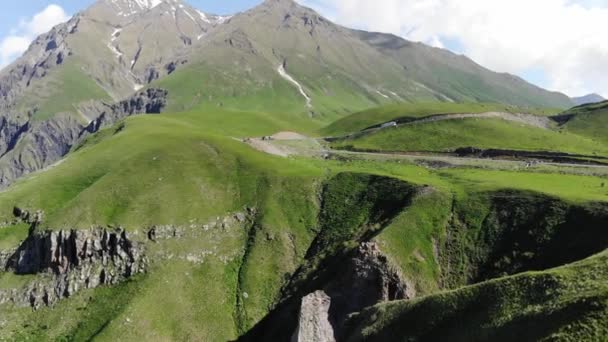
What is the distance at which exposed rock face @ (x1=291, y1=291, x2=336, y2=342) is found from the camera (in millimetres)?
47500

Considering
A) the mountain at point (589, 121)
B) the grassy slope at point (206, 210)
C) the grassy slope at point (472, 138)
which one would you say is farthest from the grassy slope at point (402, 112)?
the grassy slope at point (206, 210)

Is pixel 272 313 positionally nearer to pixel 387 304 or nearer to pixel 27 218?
pixel 387 304

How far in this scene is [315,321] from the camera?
49250 millimetres

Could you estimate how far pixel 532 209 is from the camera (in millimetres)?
58594

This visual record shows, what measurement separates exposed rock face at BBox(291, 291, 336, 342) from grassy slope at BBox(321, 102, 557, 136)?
4060 inches

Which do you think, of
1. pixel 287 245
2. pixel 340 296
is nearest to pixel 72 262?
pixel 287 245

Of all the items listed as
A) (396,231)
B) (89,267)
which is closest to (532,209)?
(396,231)

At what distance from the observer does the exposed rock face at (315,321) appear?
156ft

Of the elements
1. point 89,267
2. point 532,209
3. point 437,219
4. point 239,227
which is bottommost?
point 89,267

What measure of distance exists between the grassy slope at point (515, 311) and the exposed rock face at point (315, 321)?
29.5 feet

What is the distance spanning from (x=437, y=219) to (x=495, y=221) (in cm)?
740

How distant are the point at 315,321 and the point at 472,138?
272 ft

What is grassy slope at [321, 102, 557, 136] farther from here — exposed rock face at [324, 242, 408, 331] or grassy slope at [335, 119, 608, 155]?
exposed rock face at [324, 242, 408, 331]

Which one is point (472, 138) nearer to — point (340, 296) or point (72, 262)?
point (340, 296)
